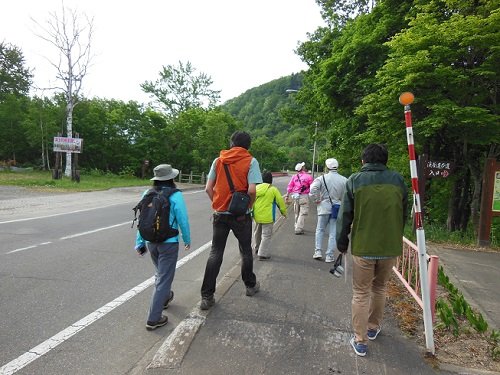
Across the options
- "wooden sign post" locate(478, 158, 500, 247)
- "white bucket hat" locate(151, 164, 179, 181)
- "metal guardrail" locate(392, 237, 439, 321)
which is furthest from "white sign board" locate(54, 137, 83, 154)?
"metal guardrail" locate(392, 237, 439, 321)

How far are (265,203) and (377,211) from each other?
361cm

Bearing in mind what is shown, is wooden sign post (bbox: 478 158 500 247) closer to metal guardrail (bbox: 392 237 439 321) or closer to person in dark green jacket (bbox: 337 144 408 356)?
metal guardrail (bbox: 392 237 439 321)

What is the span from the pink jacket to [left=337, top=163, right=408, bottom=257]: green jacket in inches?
247

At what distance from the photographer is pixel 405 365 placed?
10.5ft

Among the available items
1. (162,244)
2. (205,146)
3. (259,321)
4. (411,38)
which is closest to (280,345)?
(259,321)

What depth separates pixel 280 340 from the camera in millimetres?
3520

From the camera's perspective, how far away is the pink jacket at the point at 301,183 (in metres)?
9.73

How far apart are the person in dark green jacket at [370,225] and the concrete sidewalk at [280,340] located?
26cm

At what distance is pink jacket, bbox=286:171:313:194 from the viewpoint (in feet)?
31.9

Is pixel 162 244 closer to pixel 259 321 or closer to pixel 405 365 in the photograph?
pixel 259 321

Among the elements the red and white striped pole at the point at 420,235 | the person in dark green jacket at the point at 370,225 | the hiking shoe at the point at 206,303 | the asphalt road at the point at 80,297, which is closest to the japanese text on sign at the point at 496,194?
the asphalt road at the point at 80,297

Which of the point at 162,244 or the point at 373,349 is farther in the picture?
the point at 162,244

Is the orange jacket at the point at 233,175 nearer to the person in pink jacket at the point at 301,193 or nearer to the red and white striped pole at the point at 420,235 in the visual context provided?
the red and white striped pole at the point at 420,235

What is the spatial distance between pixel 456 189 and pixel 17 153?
124 ft
